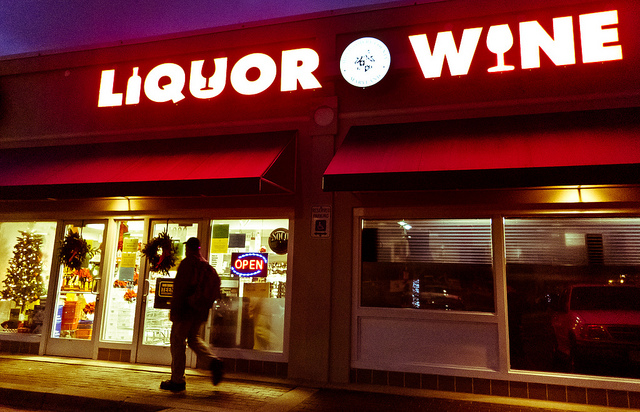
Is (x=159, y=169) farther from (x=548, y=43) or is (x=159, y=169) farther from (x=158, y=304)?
(x=548, y=43)

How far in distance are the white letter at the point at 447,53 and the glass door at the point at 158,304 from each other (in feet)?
14.7

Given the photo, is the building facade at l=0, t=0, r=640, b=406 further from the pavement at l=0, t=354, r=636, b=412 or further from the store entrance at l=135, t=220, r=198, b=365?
the pavement at l=0, t=354, r=636, b=412

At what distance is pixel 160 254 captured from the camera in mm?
Result: 7375

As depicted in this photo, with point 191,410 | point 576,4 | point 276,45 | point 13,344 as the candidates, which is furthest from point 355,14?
point 13,344

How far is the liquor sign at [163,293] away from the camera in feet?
23.8

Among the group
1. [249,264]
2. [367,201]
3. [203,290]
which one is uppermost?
[367,201]

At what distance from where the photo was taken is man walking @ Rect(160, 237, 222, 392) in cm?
555

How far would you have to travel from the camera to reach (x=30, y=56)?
8.70 m

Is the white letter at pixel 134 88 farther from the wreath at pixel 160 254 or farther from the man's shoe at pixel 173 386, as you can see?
the man's shoe at pixel 173 386

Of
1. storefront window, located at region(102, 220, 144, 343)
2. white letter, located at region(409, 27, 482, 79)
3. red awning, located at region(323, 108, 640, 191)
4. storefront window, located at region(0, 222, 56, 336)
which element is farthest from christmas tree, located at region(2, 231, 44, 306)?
white letter, located at region(409, 27, 482, 79)

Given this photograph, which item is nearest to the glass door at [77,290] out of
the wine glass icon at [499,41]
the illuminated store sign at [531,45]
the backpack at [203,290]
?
the backpack at [203,290]

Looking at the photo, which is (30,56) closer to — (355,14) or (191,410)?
(355,14)

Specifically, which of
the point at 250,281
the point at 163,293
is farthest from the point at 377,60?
the point at 163,293

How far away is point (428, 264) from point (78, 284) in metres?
6.12
